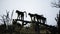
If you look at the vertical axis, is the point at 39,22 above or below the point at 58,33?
above

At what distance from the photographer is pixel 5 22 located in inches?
1901

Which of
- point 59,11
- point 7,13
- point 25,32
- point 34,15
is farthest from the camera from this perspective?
point 7,13

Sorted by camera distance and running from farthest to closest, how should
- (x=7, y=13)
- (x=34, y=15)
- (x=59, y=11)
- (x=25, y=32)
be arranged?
(x=7, y=13), (x=25, y=32), (x=59, y=11), (x=34, y=15)

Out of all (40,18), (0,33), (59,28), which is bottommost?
(0,33)

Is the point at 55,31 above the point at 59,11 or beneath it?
beneath

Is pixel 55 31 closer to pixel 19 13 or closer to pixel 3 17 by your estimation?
pixel 19 13

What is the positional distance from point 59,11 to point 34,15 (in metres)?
5.71

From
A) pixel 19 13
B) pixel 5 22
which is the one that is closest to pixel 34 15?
pixel 19 13

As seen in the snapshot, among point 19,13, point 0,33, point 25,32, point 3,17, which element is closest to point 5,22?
point 3,17

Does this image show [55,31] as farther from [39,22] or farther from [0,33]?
[0,33]

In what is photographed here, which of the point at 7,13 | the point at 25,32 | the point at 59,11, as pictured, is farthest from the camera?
the point at 7,13

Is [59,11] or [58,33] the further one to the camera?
[59,11]

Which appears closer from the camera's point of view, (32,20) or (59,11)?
(32,20)

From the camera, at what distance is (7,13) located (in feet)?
154
